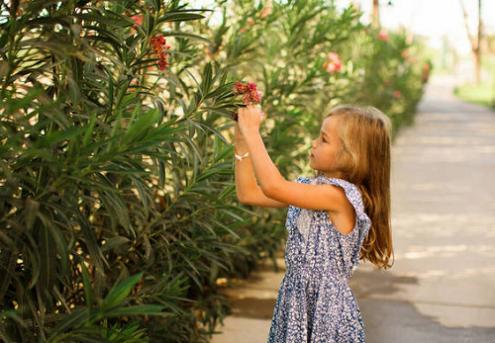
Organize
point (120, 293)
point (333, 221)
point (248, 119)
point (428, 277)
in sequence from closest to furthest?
point (120, 293), point (248, 119), point (333, 221), point (428, 277)

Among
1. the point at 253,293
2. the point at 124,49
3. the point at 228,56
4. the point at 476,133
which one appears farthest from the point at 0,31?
the point at 476,133

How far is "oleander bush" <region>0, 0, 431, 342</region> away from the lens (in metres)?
2.23

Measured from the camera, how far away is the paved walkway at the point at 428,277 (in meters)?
4.84

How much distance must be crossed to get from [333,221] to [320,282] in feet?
0.71

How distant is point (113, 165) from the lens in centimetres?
238

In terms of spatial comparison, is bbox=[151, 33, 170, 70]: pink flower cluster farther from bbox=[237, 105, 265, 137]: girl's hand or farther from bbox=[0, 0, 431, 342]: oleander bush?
bbox=[237, 105, 265, 137]: girl's hand

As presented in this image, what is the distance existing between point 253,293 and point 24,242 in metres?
3.30

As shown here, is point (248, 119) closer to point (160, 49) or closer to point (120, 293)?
point (160, 49)

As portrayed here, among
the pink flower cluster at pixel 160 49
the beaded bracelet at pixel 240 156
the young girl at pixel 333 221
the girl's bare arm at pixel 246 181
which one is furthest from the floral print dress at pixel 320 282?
the pink flower cluster at pixel 160 49

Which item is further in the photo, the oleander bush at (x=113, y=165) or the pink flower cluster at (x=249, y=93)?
the pink flower cluster at (x=249, y=93)

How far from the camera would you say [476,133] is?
18297mm

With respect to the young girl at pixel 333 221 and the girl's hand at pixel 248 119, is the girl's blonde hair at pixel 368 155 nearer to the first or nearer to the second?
the young girl at pixel 333 221

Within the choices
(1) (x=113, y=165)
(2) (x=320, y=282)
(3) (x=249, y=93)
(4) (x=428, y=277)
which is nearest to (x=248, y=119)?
(3) (x=249, y=93)

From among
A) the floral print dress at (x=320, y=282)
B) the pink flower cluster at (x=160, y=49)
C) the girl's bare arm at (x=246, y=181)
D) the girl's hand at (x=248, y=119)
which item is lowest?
the floral print dress at (x=320, y=282)
